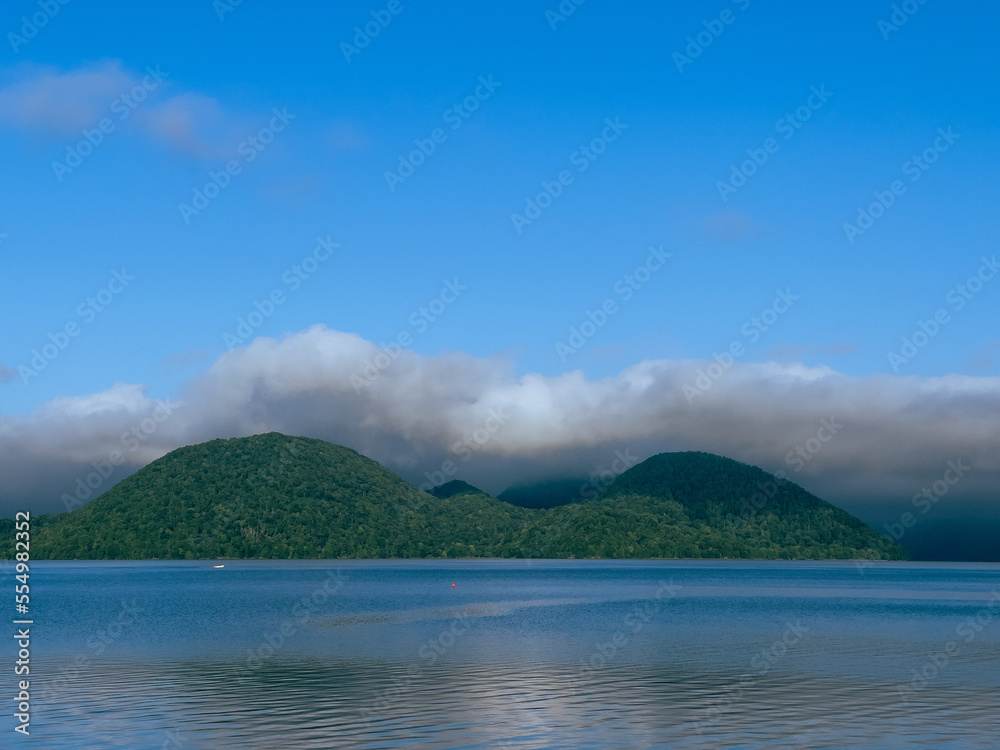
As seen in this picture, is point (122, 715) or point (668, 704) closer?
point (122, 715)

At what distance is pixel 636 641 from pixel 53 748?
51.4m

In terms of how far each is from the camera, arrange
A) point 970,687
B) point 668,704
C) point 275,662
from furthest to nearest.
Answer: point 275,662 < point 970,687 < point 668,704

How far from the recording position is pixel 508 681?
54.8 meters

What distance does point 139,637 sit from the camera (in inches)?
3236

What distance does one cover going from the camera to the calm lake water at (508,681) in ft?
129

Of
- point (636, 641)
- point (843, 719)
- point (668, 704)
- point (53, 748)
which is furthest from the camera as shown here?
point (636, 641)

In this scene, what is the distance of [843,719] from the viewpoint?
42719mm

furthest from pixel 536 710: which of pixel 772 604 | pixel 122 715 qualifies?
pixel 772 604

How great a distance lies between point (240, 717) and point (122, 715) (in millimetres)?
5246

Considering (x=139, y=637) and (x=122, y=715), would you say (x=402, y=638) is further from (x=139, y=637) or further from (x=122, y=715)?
(x=122, y=715)

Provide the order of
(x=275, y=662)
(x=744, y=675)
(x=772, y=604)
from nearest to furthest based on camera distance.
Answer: (x=744, y=675), (x=275, y=662), (x=772, y=604)

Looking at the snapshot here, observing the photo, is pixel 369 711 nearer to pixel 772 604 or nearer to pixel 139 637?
pixel 139 637

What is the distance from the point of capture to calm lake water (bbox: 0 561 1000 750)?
39438 mm

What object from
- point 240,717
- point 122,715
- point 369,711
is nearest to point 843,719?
point 369,711
